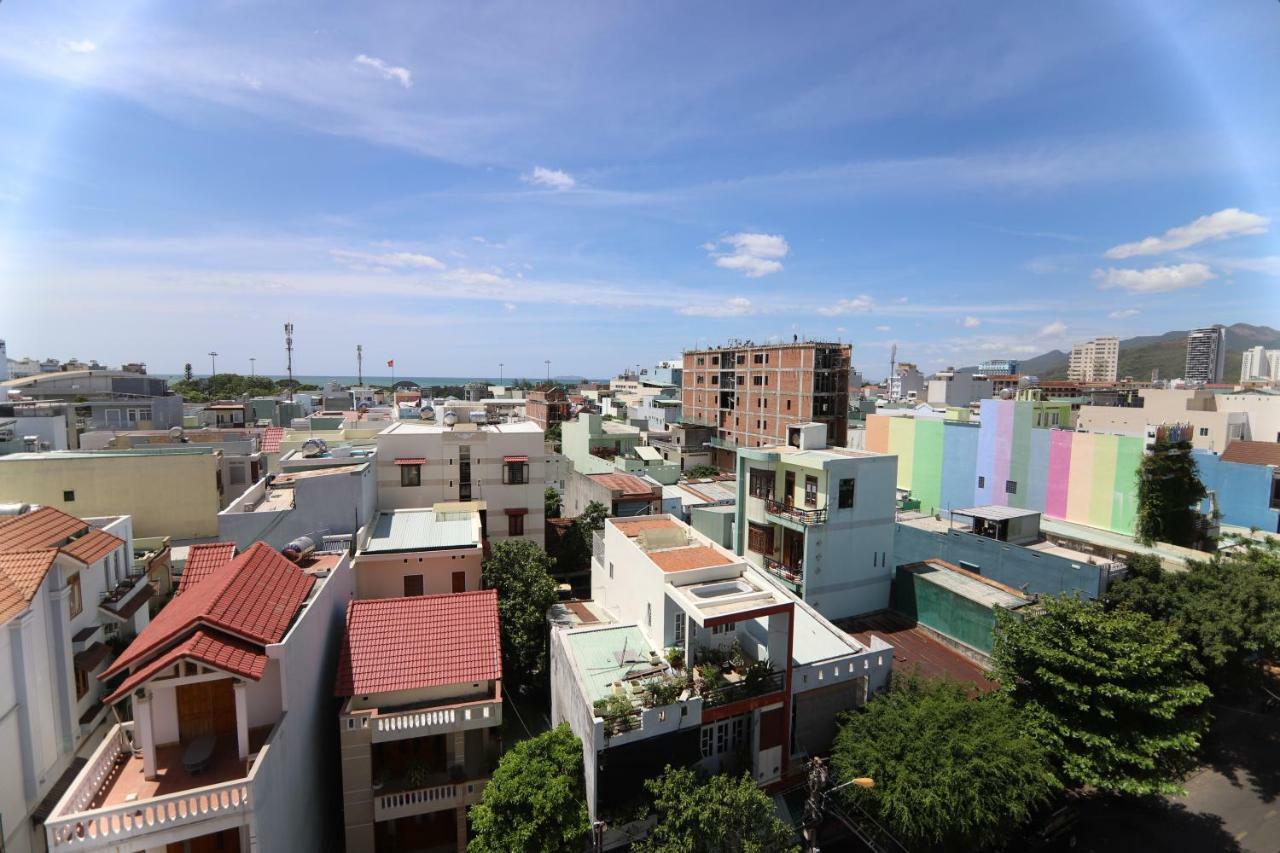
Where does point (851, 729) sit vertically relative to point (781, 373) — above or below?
below

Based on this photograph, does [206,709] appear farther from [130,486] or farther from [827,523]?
[827,523]

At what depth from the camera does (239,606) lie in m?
12.5

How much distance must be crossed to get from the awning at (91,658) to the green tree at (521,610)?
10.2 metres

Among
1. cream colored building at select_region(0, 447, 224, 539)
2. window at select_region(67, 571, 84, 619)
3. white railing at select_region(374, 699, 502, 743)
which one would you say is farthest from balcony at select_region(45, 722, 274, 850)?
cream colored building at select_region(0, 447, 224, 539)

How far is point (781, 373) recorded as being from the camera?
6225cm

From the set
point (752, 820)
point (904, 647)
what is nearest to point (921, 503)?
point (904, 647)

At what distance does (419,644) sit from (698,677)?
25.2 feet

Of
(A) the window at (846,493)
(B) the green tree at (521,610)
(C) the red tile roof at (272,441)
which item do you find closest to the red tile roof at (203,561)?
(B) the green tree at (521,610)

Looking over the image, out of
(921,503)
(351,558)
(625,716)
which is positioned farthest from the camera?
(921,503)

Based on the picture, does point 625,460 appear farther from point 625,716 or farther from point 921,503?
point 625,716

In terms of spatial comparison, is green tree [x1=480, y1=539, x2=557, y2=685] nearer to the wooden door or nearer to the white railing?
the white railing

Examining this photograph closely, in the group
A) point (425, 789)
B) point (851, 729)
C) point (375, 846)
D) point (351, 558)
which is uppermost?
point (351, 558)

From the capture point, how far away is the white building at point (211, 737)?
1027 centimetres

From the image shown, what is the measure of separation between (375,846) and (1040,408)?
134 ft
